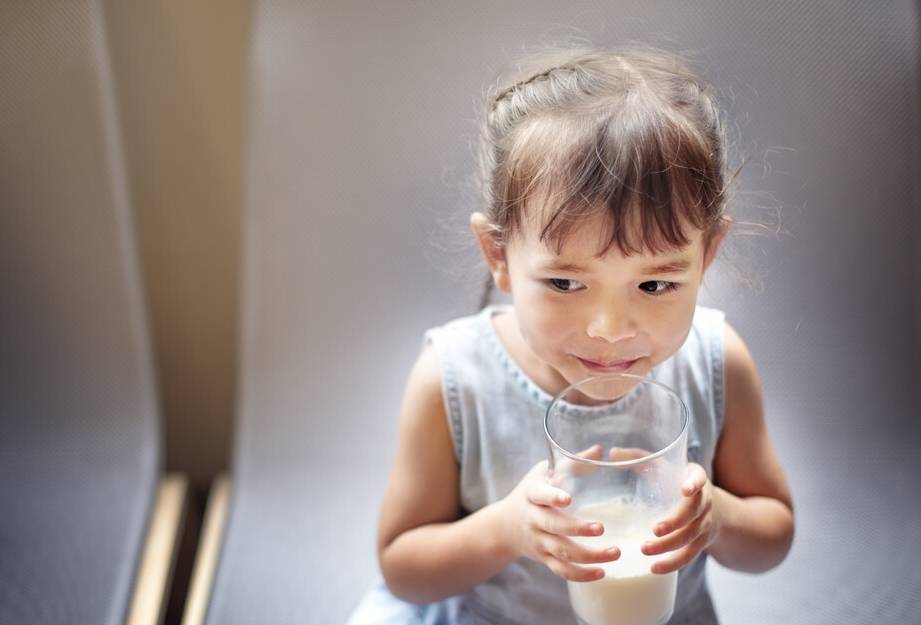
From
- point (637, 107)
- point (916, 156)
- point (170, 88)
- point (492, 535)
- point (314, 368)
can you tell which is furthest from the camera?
point (170, 88)

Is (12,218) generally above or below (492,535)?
above

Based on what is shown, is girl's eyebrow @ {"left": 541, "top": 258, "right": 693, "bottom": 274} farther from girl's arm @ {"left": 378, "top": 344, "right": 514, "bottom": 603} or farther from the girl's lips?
girl's arm @ {"left": 378, "top": 344, "right": 514, "bottom": 603}

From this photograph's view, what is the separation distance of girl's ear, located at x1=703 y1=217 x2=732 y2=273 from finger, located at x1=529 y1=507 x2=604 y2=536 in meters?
0.15

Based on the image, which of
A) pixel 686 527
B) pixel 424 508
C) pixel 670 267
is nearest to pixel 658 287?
pixel 670 267

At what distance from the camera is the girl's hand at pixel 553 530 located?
1.62 feet

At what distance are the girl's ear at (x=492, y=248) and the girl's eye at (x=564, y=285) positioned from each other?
48 millimetres

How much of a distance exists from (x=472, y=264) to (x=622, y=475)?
20 centimetres

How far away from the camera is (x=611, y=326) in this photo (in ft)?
1.63

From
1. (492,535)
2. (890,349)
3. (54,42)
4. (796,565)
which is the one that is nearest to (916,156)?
(890,349)

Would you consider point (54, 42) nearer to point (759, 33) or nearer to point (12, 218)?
point (12, 218)

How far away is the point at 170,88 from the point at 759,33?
1.79ft

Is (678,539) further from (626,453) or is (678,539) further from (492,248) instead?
(492,248)

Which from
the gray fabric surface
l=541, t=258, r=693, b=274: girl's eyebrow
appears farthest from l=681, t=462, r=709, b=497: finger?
the gray fabric surface

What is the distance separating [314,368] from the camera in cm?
83
